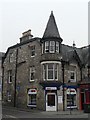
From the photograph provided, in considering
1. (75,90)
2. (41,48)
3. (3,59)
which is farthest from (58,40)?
(3,59)

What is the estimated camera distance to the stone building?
3139 centimetres

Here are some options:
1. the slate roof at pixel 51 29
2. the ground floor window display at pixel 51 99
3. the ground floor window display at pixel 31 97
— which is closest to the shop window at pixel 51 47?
the slate roof at pixel 51 29

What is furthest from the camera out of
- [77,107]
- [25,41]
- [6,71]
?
[6,71]

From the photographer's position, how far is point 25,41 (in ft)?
118

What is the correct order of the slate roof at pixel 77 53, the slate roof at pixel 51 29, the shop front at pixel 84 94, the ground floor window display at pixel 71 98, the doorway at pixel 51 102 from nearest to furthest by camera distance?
the doorway at pixel 51 102, the slate roof at pixel 51 29, the ground floor window display at pixel 71 98, the shop front at pixel 84 94, the slate roof at pixel 77 53

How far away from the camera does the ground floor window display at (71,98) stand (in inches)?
1295

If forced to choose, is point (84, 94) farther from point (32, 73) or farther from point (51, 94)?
point (32, 73)

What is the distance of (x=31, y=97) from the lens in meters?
33.6

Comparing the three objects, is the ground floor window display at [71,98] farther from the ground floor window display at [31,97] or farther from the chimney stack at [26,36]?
the chimney stack at [26,36]

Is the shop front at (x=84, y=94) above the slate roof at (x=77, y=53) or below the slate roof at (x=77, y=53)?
below

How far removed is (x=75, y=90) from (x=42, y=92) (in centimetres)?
502

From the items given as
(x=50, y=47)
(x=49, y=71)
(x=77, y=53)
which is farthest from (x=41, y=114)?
(x=77, y=53)

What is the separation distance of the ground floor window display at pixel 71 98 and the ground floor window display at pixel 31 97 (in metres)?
4.26

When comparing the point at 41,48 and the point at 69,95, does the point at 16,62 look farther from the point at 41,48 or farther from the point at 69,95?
the point at 69,95
